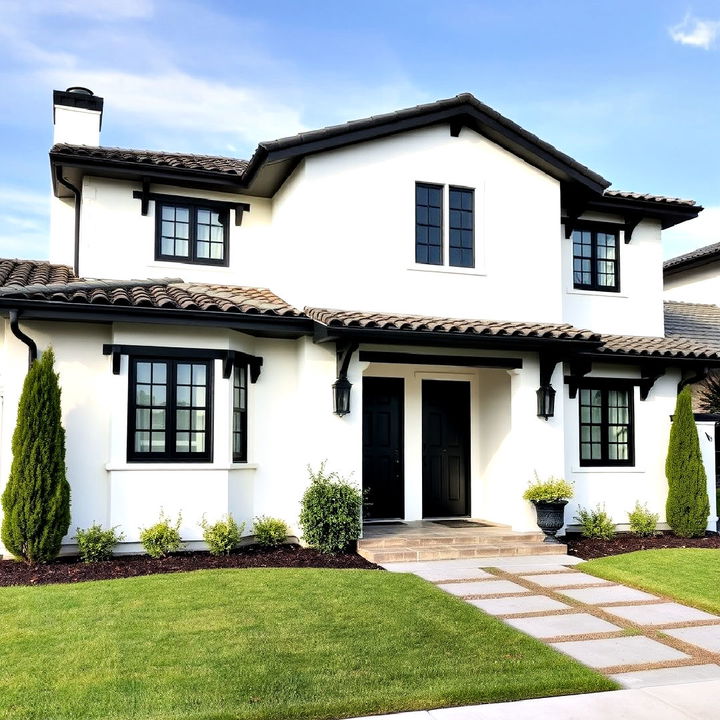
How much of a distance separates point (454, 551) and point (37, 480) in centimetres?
573

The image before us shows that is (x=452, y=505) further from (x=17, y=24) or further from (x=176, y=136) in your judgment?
(x=176, y=136)

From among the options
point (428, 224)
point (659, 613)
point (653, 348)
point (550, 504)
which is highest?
point (428, 224)

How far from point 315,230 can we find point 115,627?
6.52 m

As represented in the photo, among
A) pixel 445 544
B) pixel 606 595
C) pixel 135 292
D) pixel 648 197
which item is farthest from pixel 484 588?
pixel 648 197

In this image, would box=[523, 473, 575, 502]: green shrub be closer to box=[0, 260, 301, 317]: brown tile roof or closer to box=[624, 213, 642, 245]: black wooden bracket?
box=[0, 260, 301, 317]: brown tile roof

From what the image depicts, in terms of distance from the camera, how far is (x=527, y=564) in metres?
10.5

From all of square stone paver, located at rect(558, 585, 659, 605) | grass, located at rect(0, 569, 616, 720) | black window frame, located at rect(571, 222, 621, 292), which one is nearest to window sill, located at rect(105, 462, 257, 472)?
grass, located at rect(0, 569, 616, 720)

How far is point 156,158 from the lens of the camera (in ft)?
41.3

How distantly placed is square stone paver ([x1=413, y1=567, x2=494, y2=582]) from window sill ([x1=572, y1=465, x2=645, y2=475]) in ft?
12.9

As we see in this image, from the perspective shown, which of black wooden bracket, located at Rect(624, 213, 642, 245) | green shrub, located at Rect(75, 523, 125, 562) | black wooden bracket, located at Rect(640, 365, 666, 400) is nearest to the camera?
green shrub, located at Rect(75, 523, 125, 562)

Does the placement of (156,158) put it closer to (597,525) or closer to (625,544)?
(597,525)

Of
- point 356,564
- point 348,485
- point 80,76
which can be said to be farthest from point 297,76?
point 356,564

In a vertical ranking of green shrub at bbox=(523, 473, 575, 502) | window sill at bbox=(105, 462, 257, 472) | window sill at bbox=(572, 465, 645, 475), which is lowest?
green shrub at bbox=(523, 473, 575, 502)

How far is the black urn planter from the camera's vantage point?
11.6 meters
